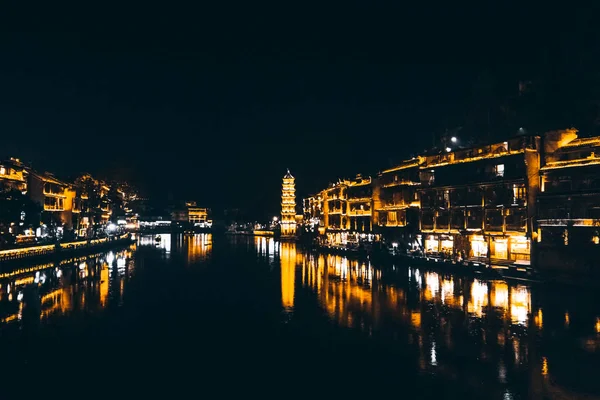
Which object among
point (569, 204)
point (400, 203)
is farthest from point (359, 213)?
point (569, 204)

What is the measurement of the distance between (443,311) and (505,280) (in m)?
14.4

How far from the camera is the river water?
18.6m

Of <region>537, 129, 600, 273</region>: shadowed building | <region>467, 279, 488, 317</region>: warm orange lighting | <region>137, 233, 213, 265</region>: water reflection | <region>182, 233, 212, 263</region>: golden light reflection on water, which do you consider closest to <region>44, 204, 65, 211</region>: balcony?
<region>137, 233, 213, 265</region>: water reflection

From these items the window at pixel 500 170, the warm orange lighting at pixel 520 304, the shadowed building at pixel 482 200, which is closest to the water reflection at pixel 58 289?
the warm orange lighting at pixel 520 304

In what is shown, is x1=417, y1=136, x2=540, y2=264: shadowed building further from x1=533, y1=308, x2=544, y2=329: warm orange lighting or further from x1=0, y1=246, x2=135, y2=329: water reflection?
x1=0, y1=246, x2=135, y2=329: water reflection

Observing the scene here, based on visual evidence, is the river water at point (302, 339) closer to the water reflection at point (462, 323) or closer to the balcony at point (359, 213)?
the water reflection at point (462, 323)

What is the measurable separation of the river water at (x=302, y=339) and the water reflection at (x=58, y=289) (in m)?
0.20

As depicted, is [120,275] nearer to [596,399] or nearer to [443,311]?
[443,311]

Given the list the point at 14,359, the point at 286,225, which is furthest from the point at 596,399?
the point at 286,225

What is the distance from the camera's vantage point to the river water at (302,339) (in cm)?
1858

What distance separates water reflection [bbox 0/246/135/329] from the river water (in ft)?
0.67

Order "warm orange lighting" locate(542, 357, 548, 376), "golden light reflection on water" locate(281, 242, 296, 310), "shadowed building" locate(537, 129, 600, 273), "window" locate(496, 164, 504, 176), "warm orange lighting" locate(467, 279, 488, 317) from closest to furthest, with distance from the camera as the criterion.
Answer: "warm orange lighting" locate(542, 357, 548, 376) → "warm orange lighting" locate(467, 279, 488, 317) → "golden light reflection on water" locate(281, 242, 296, 310) → "shadowed building" locate(537, 129, 600, 273) → "window" locate(496, 164, 504, 176)

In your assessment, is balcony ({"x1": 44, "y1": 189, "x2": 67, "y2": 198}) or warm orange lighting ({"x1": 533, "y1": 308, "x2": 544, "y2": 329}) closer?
warm orange lighting ({"x1": 533, "y1": 308, "x2": 544, "y2": 329})

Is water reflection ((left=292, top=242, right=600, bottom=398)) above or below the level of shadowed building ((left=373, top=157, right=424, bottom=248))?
below
